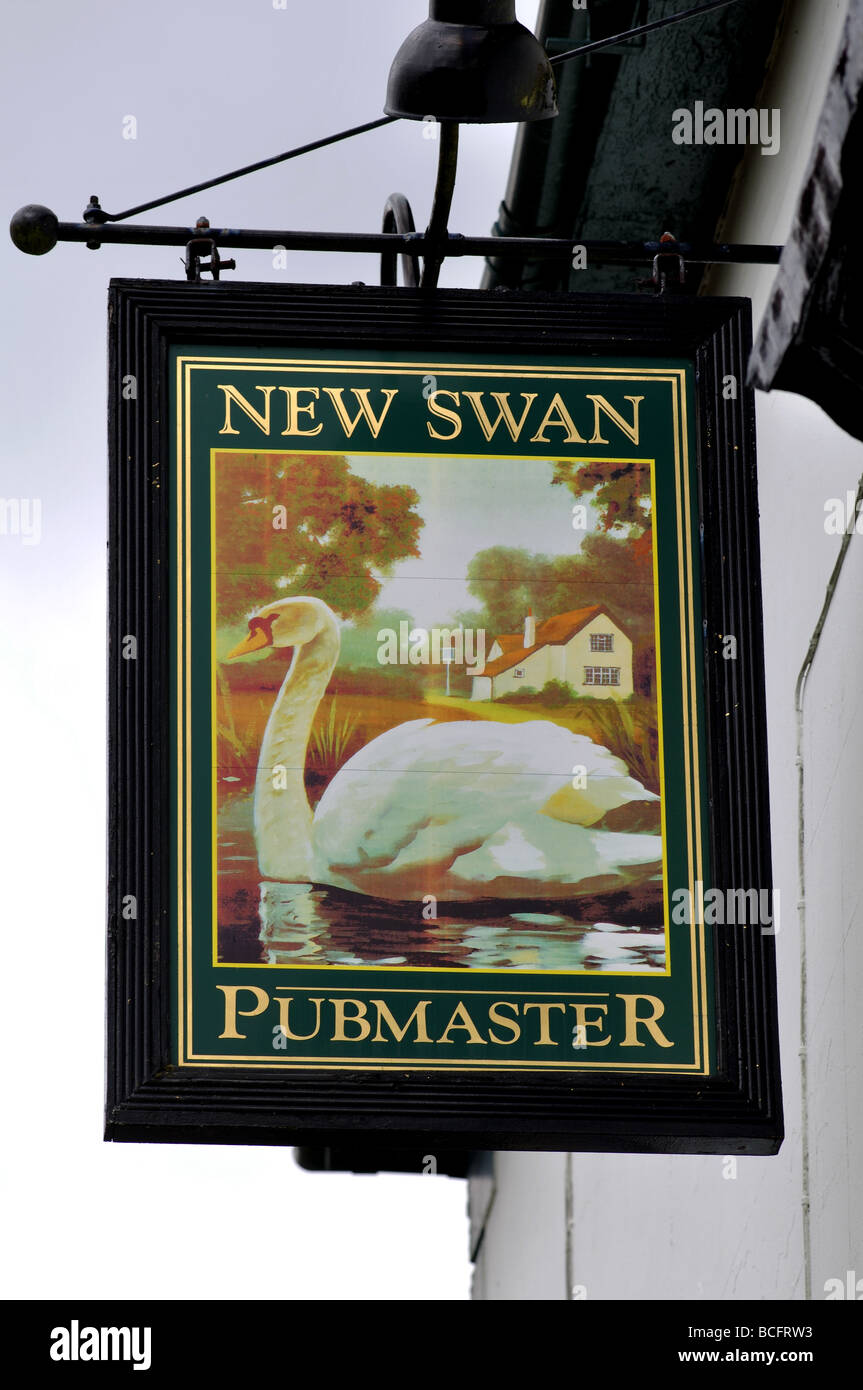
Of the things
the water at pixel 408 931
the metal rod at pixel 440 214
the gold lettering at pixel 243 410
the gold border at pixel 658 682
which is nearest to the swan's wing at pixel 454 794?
the water at pixel 408 931

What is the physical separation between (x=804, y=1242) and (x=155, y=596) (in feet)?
8.50

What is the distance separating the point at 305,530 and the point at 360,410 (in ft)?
1.18

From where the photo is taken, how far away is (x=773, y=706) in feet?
22.6

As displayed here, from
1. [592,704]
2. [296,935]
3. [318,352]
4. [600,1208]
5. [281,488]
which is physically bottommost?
[600,1208]

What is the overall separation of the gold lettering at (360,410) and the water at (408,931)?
1.11 m

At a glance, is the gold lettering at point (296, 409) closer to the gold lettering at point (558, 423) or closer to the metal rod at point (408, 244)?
the metal rod at point (408, 244)

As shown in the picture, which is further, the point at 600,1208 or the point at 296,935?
the point at 600,1208

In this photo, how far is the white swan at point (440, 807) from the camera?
208 inches

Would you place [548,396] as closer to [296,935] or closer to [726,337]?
[726,337]

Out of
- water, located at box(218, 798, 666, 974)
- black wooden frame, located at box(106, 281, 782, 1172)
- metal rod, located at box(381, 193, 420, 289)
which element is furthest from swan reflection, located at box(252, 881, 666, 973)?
metal rod, located at box(381, 193, 420, 289)

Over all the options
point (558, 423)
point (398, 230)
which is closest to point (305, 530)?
point (558, 423)

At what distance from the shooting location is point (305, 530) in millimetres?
5484
